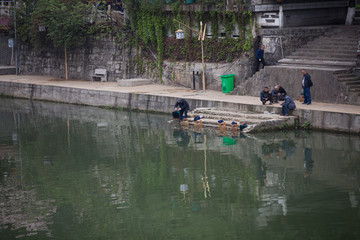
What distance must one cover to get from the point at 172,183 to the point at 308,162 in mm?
4382

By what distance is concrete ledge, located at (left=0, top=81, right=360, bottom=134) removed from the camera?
2105 cm

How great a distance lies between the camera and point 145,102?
26859mm

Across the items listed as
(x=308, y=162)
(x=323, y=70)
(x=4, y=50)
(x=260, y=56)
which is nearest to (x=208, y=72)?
(x=260, y=56)

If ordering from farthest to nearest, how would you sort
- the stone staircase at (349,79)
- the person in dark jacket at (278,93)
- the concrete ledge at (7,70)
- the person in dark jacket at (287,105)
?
the concrete ledge at (7,70)
the person in dark jacket at (278,93)
the stone staircase at (349,79)
the person in dark jacket at (287,105)

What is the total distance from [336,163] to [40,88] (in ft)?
58.2

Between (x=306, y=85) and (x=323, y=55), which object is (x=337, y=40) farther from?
(x=306, y=85)

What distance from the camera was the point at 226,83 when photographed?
2667cm

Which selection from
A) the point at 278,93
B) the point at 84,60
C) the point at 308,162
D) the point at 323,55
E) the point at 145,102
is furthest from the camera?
the point at 84,60

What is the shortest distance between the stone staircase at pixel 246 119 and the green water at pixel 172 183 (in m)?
0.43

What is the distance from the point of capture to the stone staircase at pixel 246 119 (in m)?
21.9

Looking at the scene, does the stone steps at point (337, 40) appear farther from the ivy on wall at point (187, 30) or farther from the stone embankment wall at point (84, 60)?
the stone embankment wall at point (84, 60)

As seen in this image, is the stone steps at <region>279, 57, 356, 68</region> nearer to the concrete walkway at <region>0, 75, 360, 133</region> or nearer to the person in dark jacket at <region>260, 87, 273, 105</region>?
the concrete walkway at <region>0, 75, 360, 133</region>

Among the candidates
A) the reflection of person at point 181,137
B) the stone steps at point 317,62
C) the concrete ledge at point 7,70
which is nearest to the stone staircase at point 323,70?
the stone steps at point 317,62

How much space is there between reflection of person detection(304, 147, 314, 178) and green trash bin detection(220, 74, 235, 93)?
7.34 metres
